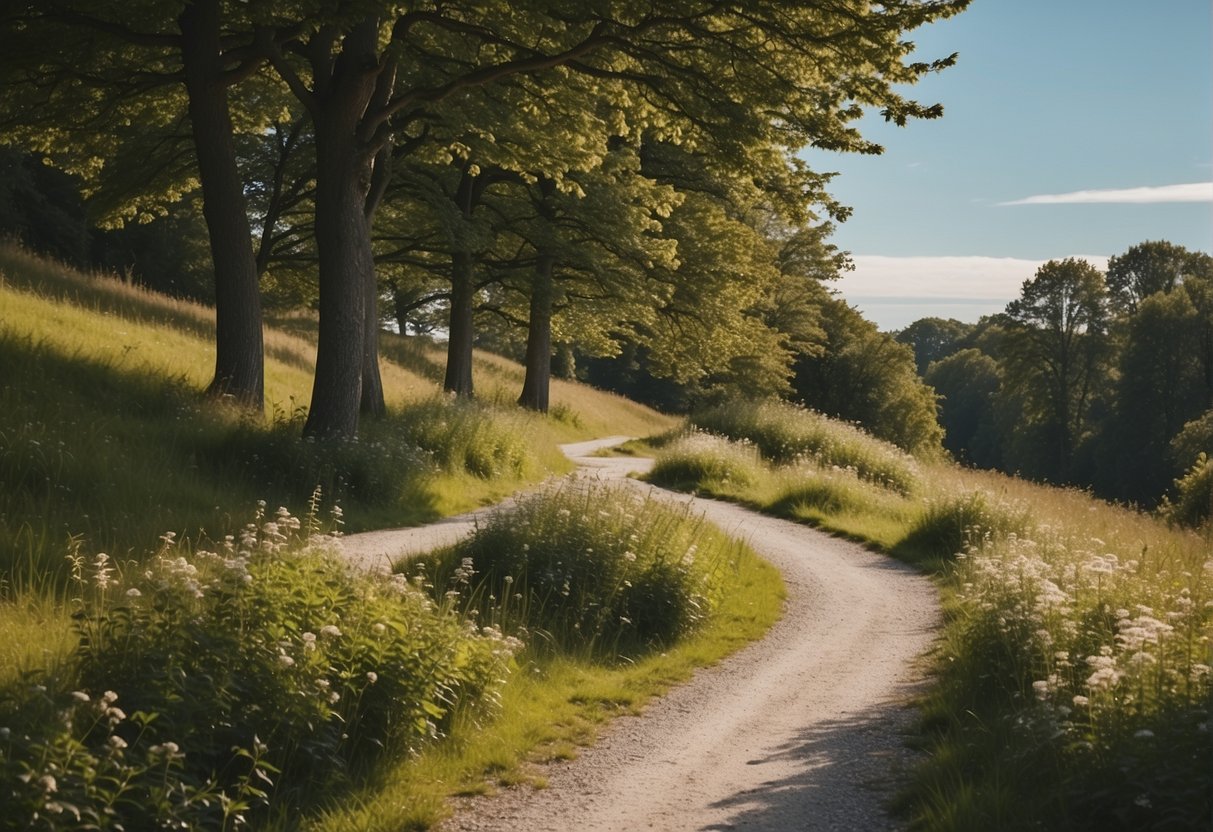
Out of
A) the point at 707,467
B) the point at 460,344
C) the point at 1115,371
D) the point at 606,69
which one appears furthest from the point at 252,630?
the point at 1115,371

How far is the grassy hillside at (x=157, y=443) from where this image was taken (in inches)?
447

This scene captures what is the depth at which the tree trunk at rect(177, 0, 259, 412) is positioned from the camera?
16.3 meters

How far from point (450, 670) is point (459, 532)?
6.84 meters

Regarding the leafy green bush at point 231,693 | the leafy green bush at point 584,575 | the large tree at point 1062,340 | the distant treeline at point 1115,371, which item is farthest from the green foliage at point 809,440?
the large tree at point 1062,340

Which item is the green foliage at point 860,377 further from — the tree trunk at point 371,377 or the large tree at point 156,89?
the large tree at point 156,89

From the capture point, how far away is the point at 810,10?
12930 mm

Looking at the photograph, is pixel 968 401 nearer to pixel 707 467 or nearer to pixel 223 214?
pixel 707 467

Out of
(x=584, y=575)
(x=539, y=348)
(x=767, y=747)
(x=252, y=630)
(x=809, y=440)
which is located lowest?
(x=767, y=747)

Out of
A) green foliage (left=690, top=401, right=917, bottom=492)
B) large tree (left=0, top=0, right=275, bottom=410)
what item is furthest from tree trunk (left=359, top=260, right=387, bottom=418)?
green foliage (left=690, top=401, right=917, bottom=492)

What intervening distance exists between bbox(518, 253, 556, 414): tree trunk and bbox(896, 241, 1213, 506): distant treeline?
91.6 feet

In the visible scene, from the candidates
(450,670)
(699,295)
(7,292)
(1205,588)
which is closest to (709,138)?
(1205,588)

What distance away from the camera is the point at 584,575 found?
1066cm

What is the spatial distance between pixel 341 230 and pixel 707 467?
10.6 metres

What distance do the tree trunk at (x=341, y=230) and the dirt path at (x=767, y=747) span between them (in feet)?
26.0
